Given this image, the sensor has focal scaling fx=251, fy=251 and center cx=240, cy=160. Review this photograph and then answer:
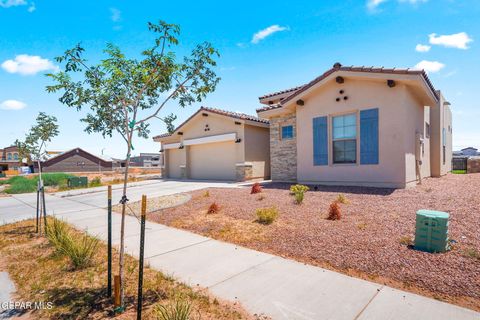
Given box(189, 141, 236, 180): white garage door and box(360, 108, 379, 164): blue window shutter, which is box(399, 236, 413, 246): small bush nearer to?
box(360, 108, 379, 164): blue window shutter

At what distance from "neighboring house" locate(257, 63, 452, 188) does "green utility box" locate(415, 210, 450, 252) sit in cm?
596

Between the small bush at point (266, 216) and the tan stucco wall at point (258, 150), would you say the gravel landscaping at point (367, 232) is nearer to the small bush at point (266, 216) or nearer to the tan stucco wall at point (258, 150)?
the small bush at point (266, 216)

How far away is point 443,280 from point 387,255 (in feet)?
2.76

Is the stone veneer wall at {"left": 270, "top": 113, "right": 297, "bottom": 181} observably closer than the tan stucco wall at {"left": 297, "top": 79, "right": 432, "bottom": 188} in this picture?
No

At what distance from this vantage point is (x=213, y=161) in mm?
18594

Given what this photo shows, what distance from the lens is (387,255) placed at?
4.15 metres

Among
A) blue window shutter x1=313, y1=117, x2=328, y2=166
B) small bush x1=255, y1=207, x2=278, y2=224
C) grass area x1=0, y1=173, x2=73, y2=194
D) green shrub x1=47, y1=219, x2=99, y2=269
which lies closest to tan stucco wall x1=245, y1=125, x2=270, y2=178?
blue window shutter x1=313, y1=117, x2=328, y2=166

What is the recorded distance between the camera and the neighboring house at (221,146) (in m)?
16.0

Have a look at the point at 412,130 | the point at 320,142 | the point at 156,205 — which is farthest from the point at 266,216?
the point at 412,130

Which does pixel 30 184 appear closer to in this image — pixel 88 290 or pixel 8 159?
pixel 88 290

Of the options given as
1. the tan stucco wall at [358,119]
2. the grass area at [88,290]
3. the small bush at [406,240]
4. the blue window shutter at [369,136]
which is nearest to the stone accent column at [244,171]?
the tan stucco wall at [358,119]

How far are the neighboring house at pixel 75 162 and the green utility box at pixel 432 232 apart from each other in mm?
58007

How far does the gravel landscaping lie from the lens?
3.51m

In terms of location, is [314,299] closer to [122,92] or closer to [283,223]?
[283,223]
